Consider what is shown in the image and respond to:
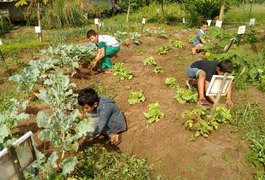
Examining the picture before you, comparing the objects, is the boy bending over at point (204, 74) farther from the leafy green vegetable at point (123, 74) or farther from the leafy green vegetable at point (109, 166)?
the leafy green vegetable at point (109, 166)

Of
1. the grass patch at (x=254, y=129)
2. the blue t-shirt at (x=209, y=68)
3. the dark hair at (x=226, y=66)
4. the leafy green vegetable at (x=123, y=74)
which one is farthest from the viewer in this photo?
the leafy green vegetable at (x=123, y=74)

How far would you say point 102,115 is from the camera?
4.15 meters

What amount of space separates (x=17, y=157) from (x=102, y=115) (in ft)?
6.70

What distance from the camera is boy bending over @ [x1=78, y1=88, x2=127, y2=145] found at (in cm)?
390

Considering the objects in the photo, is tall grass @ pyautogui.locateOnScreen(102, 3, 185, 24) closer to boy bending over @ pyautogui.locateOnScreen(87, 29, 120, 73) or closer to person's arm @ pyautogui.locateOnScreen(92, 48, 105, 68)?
boy bending over @ pyautogui.locateOnScreen(87, 29, 120, 73)

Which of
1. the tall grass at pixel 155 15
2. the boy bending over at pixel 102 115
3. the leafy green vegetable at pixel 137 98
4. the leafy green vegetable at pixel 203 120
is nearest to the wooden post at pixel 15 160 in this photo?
the boy bending over at pixel 102 115

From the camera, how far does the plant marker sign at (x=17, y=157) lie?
6.73 feet

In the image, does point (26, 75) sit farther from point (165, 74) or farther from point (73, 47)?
point (165, 74)

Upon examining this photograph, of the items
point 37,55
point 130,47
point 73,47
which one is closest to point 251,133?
point 73,47

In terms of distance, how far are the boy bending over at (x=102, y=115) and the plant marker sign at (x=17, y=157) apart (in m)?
1.55

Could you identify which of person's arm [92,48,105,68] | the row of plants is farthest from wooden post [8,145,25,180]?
person's arm [92,48,105,68]

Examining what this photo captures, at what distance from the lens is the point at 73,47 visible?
699cm

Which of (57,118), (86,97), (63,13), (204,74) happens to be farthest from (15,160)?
(63,13)

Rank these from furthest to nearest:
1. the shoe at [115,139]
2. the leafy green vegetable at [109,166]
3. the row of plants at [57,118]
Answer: the shoe at [115,139], the leafy green vegetable at [109,166], the row of plants at [57,118]
